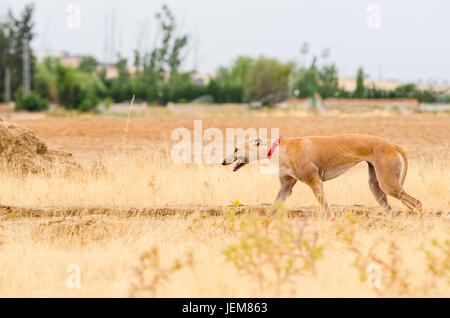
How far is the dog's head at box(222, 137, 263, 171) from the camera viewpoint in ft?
31.9

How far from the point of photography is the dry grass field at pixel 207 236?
5.93m

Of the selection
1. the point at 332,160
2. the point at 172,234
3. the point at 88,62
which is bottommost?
the point at 172,234

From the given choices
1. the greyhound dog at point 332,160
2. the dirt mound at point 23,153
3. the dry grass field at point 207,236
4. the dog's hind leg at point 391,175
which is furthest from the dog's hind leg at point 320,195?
the dirt mound at point 23,153

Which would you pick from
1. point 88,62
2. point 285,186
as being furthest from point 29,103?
point 285,186

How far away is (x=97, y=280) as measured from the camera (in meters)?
6.60

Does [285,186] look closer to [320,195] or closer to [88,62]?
[320,195]

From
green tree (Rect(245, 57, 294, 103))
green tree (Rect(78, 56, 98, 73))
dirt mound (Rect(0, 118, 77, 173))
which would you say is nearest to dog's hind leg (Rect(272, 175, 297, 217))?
dirt mound (Rect(0, 118, 77, 173))

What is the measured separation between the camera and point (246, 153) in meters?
9.77

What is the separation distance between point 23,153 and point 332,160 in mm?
6748

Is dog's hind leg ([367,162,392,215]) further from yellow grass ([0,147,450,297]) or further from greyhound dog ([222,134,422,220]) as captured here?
yellow grass ([0,147,450,297])

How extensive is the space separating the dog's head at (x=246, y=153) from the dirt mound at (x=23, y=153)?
4.82 metres

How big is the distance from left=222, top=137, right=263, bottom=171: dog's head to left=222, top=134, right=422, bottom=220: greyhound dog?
2.7 inches
